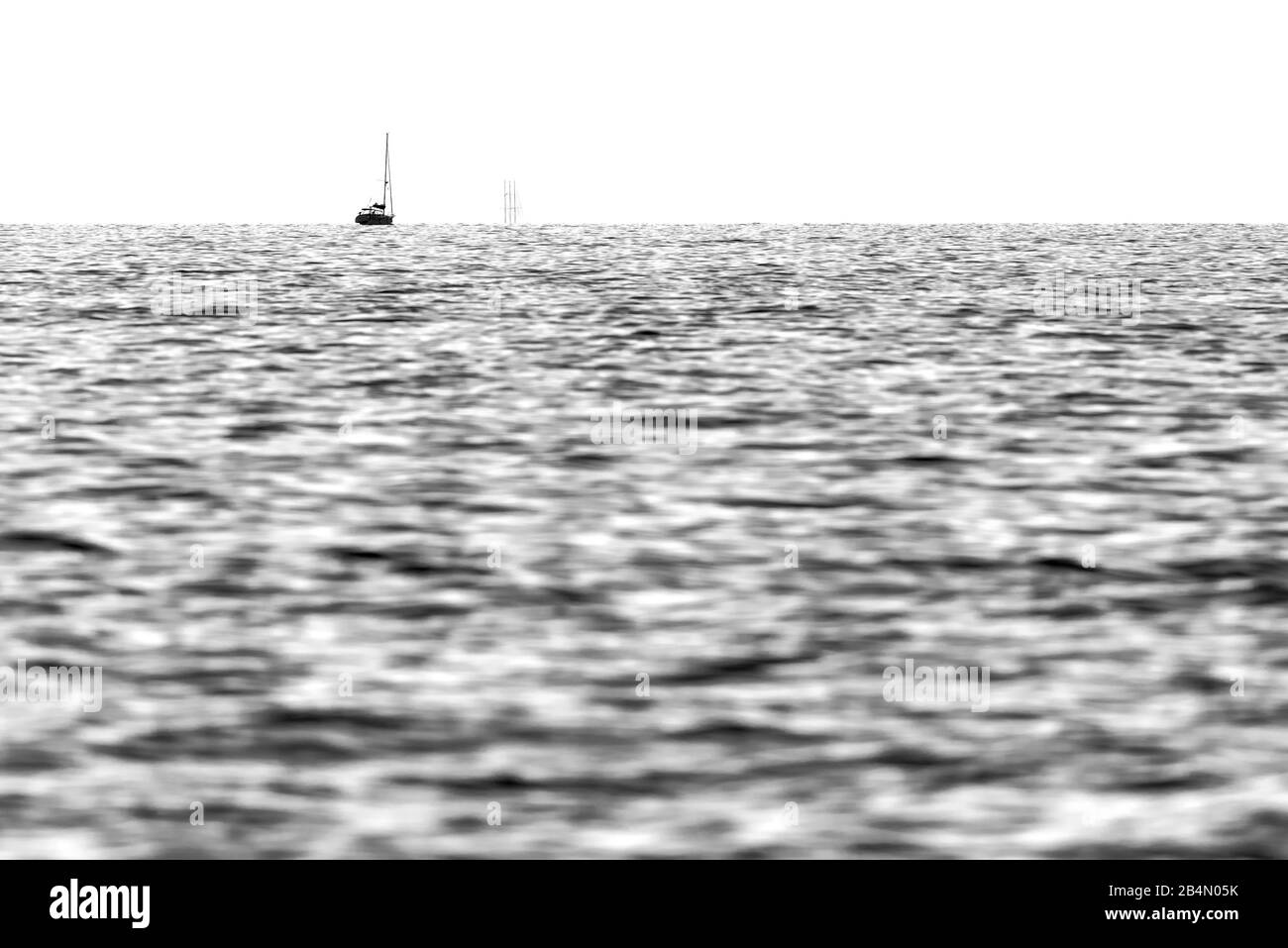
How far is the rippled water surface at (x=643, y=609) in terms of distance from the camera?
13.1m

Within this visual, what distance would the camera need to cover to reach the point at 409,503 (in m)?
24.4

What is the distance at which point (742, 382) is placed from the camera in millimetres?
39469

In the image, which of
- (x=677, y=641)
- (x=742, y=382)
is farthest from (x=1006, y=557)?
(x=742, y=382)

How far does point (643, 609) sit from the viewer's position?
18.7 meters

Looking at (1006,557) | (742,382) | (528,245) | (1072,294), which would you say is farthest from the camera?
(528,245)

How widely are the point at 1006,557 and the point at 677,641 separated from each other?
5203 millimetres

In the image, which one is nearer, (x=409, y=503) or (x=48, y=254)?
(x=409, y=503)

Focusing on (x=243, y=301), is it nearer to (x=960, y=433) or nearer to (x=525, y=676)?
(x=960, y=433)

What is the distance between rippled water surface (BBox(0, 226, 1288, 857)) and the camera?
1310cm

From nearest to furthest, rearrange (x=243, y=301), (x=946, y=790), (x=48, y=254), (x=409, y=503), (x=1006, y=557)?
(x=946, y=790) → (x=1006, y=557) → (x=409, y=503) → (x=243, y=301) → (x=48, y=254)

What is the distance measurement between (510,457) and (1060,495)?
8.37 m

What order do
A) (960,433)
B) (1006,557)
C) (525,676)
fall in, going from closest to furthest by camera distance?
(525,676) < (1006,557) < (960,433)

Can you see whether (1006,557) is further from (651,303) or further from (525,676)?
(651,303)

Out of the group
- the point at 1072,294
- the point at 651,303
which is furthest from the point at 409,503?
the point at 1072,294
